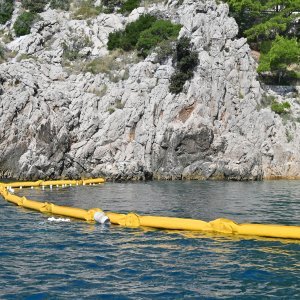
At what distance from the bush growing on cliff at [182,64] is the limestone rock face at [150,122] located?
819 millimetres

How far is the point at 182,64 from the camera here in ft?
178

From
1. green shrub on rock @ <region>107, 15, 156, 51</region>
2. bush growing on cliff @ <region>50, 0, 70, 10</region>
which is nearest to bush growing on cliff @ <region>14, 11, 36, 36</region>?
bush growing on cliff @ <region>50, 0, 70, 10</region>

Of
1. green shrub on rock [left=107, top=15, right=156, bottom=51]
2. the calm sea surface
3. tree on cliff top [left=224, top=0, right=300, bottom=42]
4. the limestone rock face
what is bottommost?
the calm sea surface

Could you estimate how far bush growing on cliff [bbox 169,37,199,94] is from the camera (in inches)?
2117

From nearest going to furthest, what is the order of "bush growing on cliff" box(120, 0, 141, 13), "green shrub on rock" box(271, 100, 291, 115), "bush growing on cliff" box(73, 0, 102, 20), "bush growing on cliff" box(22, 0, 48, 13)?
"green shrub on rock" box(271, 100, 291, 115), "bush growing on cliff" box(73, 0, 102, 20), "bush growing on cliff" box(120, 0, 141, 13), "bush growing on cliff" box(22, 0, 48, 13)

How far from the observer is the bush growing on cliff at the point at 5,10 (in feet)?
249

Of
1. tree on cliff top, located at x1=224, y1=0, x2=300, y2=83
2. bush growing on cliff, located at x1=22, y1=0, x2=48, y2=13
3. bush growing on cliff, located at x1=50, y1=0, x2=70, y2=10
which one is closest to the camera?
tree on cliff top, located at x1=224, y1=0, x2=300, y2=83

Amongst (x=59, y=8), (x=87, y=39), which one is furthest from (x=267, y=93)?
(x=59, y=8)

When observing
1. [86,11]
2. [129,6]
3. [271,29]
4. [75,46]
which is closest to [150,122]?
[75,46]

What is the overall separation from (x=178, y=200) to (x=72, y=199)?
7002 mm

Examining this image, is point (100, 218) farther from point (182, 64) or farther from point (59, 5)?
point (59, 5)

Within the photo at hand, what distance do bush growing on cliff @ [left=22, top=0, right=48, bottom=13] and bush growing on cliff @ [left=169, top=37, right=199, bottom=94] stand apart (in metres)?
32.1

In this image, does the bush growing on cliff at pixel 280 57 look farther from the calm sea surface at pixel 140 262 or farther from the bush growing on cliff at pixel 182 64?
the calm sea surface at pixel 140 262

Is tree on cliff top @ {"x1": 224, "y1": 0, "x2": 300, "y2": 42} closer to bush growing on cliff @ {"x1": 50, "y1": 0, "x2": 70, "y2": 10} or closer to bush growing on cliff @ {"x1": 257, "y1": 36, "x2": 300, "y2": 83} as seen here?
bush growing on cliff @ {"x1": 257, "y1": 36, "x2": 300, "y2": 83}
